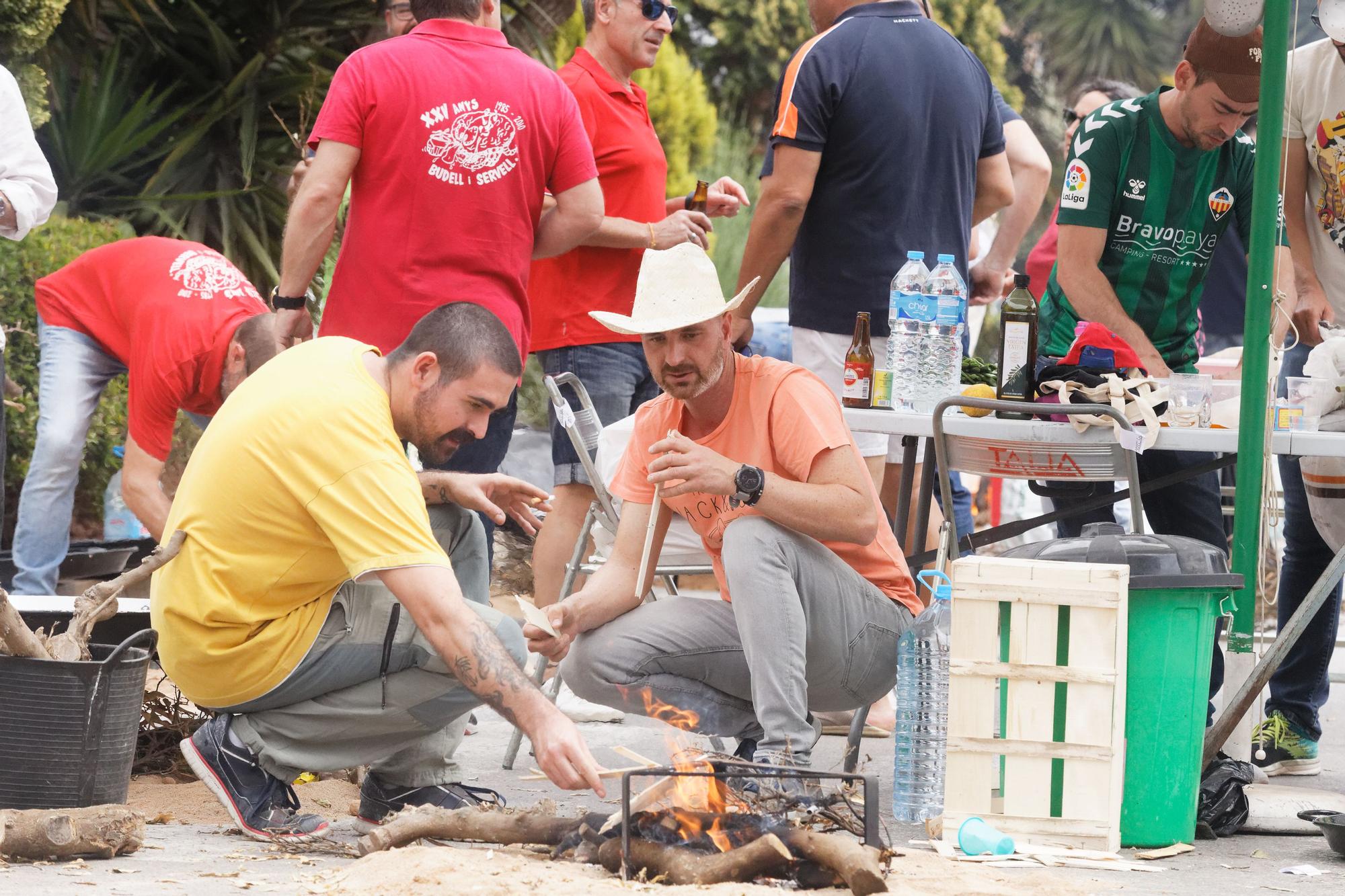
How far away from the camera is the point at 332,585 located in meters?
3.71

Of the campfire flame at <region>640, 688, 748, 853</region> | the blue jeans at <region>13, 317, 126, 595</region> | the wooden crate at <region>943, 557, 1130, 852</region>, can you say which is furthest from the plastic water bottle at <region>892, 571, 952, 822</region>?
the blue jeans at <region>13, 317, 126, 595</region>

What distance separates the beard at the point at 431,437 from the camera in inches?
141

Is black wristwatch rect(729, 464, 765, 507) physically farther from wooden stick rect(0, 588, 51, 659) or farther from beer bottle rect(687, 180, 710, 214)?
beer bottle rect(687, 180, 710, 214)

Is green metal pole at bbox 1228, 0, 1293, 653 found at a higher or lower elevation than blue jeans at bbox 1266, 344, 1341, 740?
higher

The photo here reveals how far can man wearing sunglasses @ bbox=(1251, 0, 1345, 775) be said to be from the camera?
4.62 meters

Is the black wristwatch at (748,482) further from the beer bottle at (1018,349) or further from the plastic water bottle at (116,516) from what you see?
the plastic water bottle at (116,516)

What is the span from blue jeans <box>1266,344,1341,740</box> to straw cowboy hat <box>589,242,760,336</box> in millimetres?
1795

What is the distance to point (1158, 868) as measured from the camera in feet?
11.6

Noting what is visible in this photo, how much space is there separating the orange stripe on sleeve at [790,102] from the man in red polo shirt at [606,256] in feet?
1.40

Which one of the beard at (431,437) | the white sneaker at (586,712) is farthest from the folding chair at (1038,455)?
the white sneaker at (586,712)

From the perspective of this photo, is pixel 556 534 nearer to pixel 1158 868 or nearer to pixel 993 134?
pixel 993 134

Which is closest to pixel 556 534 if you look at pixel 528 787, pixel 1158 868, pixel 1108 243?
pixel 528 787

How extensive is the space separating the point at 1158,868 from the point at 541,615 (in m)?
1.49

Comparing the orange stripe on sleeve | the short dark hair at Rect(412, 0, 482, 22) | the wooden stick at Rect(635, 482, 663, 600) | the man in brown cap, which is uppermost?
the short dark hair at Rect(412, 0, 482, 22)
